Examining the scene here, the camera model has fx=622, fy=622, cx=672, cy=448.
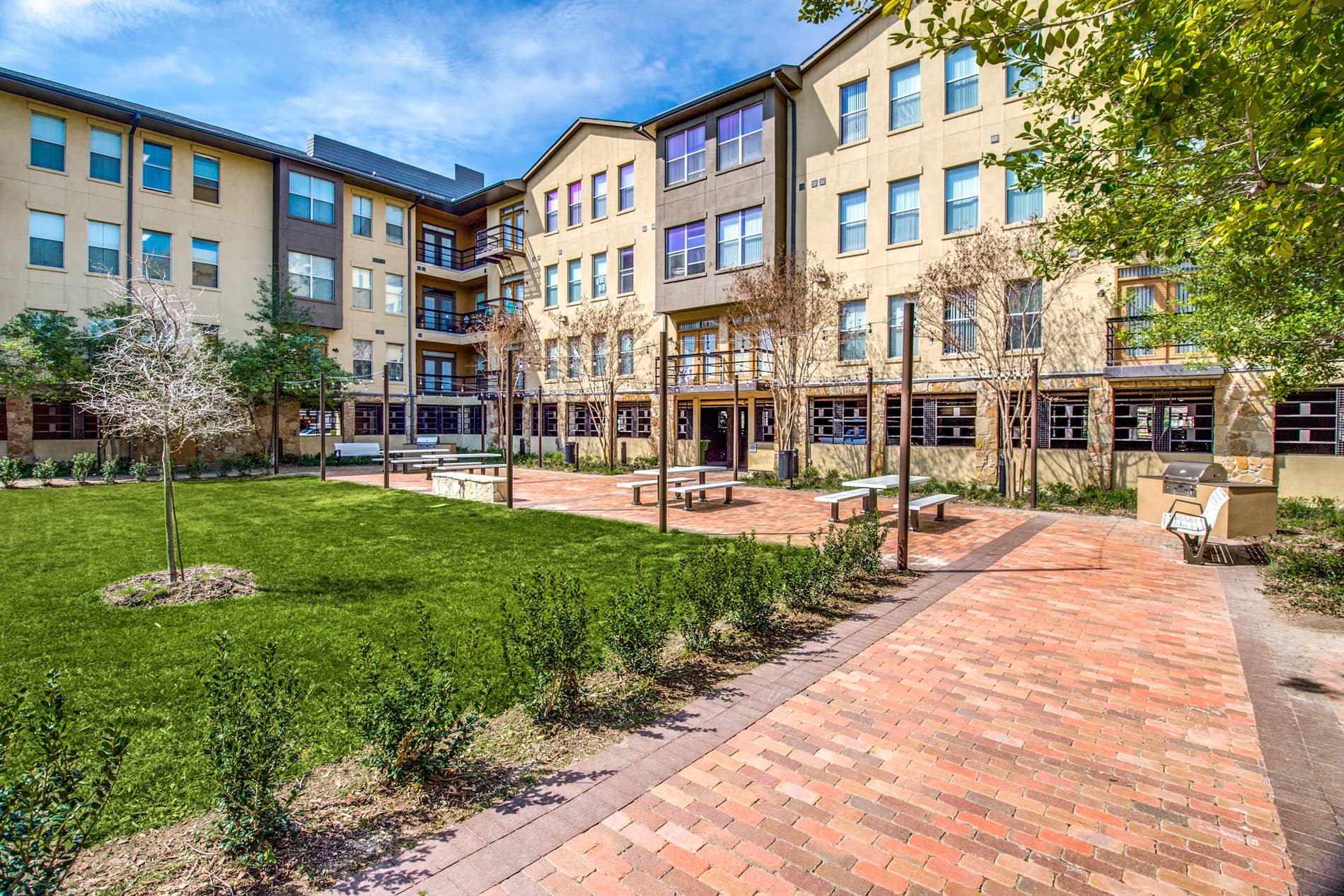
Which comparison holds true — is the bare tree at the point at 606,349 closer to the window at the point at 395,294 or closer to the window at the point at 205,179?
the window at the point at 395,294

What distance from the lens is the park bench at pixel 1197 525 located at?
8.50 metres

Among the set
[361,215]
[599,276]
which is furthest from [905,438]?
[361,215]

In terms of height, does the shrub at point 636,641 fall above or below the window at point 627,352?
below

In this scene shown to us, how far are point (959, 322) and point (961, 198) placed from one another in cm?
352

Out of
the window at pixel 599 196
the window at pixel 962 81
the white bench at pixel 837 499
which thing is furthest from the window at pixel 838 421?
the window at pixel 599 196

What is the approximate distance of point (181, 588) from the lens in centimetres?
666

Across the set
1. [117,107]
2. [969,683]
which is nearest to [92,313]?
[117,107]

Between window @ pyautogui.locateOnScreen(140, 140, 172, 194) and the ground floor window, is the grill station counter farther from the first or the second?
window @ pyautogui.locateOnScreen(140, 140, 172, 194)

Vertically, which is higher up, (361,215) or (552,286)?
(361,215)

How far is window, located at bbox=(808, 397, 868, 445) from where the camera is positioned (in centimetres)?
1925

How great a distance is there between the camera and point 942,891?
2547 millimetres

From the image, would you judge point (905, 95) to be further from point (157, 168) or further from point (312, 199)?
point (157, 168)

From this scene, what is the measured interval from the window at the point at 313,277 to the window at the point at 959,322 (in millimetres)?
25596

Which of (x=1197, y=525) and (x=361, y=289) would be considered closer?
(x=1197, y=525)
